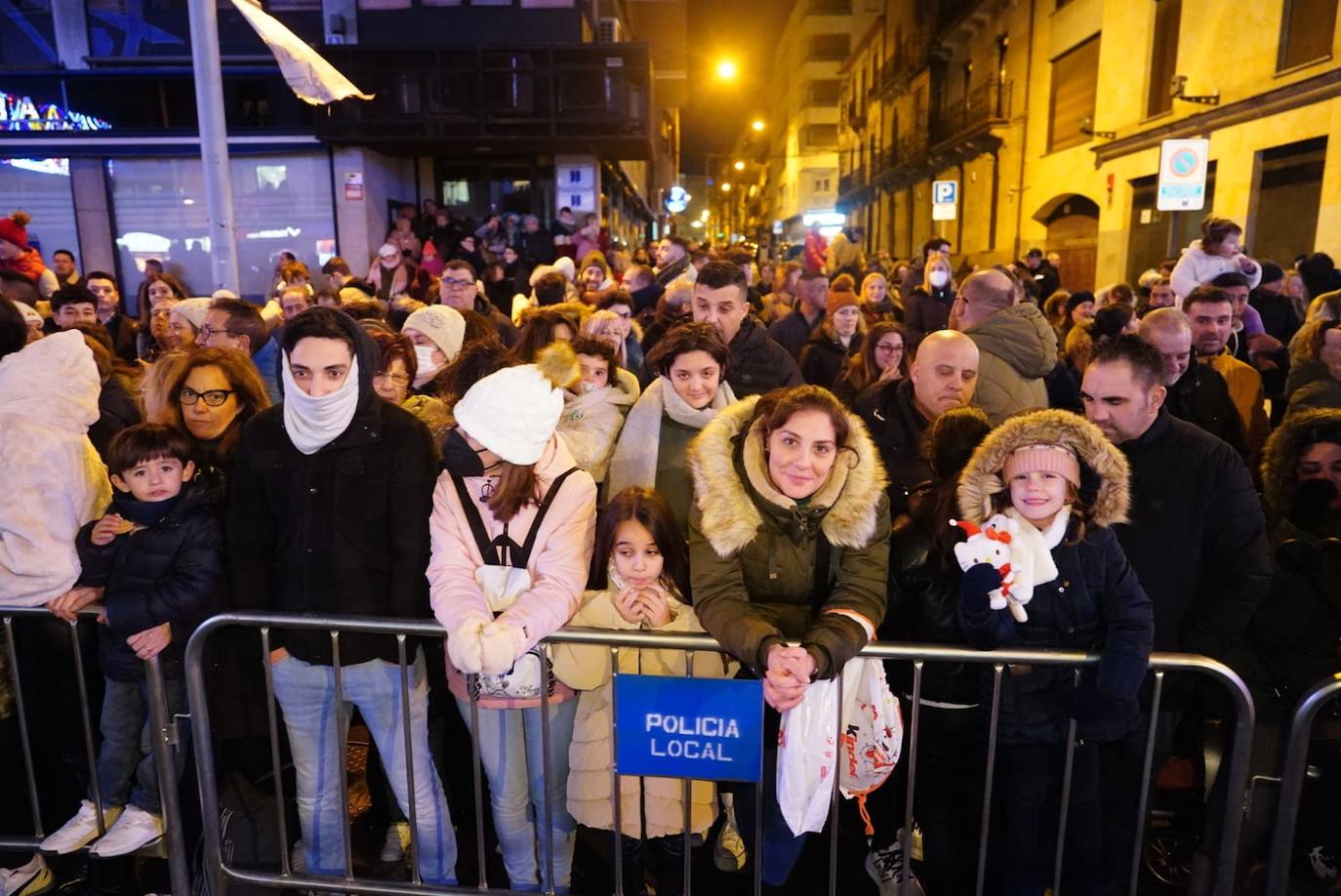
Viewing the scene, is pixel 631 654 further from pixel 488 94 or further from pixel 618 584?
pixel 488 94

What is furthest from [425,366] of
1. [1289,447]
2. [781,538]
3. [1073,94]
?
[1073,94]

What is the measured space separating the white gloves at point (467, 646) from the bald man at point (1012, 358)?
115 inches

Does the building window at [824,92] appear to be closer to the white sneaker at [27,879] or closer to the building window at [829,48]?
the building window at [829,48]

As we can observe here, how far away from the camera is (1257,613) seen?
3.32 meters

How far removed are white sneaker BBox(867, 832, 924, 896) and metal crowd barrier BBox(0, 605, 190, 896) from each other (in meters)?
2.72

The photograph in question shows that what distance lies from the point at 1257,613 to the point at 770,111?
359ft

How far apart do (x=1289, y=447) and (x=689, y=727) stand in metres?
2.78

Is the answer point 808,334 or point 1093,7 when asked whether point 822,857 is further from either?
point 1093,7

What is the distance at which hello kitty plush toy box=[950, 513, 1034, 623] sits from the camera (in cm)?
276

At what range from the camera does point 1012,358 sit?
4.68 m

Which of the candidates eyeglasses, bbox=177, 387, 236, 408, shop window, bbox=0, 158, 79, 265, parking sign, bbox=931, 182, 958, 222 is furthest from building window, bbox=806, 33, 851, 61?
eyeglasses, bbox=177, 387, 236, 408

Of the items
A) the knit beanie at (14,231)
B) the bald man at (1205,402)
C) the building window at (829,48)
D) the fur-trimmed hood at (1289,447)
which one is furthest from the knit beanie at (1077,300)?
the building window at (829,48)

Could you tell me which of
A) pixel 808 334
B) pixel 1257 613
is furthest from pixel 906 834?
pixel 808 334

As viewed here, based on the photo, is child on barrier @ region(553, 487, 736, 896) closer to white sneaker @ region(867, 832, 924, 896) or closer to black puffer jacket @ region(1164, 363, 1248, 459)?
white sneaker @ region(867, 832, 924, 896)
